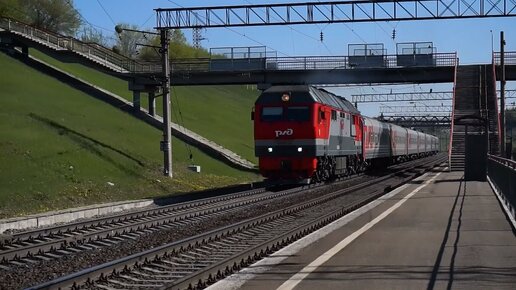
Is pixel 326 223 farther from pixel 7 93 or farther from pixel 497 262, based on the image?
pixel 7 93

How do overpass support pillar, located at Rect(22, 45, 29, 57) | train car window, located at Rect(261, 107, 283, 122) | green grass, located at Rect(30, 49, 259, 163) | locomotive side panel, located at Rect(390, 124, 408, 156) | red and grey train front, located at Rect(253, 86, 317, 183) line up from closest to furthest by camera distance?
red and grey train front, located at Rect(253, 86, 317, 183), train car window, located at Rect(261, 107, 283, 122), overpass support pillar, located at Rect(22, 45, 29, 57), locomotive side panel, located at Rect(390, 124, 408, 156), green grass, located at Rect(30, 49, 259, 163)

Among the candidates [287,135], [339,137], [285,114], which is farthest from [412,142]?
[287,135]

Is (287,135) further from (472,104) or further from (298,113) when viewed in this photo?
(472,104)

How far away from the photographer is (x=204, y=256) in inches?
492

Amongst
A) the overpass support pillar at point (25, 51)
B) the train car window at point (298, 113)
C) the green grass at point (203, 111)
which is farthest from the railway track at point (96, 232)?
the overpass support pillar at point (25, 51)

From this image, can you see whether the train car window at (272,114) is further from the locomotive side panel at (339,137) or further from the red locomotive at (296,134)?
the locomotive side panel at (339,137)

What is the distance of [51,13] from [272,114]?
63.0 metres

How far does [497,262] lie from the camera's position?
11031mm

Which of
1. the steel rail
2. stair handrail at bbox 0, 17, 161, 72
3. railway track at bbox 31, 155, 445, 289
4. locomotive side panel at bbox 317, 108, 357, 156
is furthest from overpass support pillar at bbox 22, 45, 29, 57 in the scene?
railway track at bbox 31, 155, 445, 289

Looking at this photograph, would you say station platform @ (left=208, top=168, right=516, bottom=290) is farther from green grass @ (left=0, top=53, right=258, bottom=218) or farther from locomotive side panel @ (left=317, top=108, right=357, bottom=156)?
locomotive side panel @ (left=317, top=108, right=357, bottom=156)

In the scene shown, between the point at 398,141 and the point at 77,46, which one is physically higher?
the point at 77,46

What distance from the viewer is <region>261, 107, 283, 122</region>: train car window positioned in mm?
29859

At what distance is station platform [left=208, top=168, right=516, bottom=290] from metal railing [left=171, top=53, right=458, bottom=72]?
2762cm

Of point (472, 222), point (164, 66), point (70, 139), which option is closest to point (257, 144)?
point (164, 66)
